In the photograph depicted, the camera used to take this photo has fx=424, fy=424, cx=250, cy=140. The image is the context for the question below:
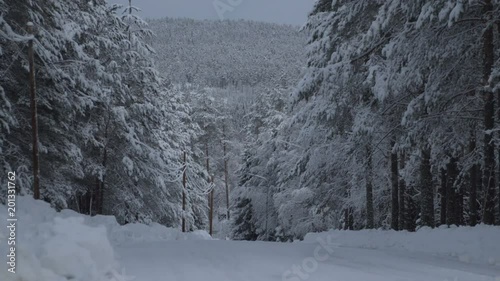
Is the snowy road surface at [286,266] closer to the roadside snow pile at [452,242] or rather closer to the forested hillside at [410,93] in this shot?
the roadside snow pile at [452,242]

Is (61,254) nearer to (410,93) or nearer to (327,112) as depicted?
(410,93)

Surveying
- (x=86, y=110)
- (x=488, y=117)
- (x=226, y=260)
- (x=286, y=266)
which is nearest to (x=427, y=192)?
(x=488, y=117)

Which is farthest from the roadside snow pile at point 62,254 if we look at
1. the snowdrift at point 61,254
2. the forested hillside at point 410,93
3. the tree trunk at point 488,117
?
the tree trunk at point 488,117

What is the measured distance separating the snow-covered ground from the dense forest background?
187cm

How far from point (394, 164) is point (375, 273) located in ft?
33.1

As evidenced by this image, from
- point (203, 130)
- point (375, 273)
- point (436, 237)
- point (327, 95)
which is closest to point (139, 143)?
point (327, 95)

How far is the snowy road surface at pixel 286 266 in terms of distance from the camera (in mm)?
5906

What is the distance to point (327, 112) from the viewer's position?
14.3 metres

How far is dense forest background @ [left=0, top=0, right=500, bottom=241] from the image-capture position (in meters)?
10.3

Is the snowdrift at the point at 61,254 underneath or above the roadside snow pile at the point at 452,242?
above

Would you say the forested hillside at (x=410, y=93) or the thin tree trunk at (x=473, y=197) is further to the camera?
the thin tree trunk at (x=473, y=197)

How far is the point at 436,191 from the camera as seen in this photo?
23.1 metres

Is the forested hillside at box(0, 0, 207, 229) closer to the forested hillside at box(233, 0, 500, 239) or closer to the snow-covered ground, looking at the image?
the snow-covered ground

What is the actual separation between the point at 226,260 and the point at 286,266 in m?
1.07
